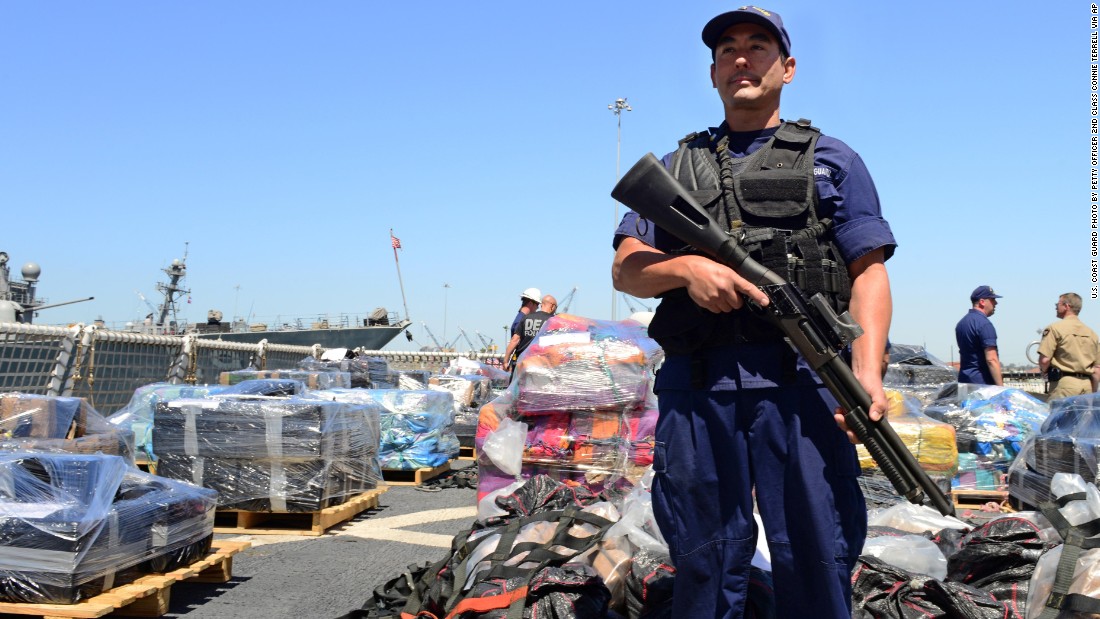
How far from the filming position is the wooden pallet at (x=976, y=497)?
21.5ft

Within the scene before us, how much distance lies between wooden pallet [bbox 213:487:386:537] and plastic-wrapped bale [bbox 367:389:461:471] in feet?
6.72

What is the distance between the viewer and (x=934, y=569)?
11.4ft

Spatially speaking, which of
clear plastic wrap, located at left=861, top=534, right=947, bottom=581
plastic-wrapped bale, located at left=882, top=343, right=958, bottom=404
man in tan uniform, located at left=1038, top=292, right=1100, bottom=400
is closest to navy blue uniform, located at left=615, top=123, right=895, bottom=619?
clear plastic wrap, located at left=861, top=534, right=947, bottom=581

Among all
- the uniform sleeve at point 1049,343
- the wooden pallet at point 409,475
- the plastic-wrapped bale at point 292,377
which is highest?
the uniform sleeve at point 1049,343

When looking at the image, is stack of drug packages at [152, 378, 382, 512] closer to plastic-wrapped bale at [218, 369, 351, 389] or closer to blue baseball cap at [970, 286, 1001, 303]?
plastic-wrapped bale at [218, 369, 351, 389]

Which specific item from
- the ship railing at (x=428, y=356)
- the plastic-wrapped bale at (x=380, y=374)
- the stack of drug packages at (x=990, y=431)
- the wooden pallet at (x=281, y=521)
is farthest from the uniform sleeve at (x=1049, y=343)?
Result: the ship railing at (x=428, y=356)

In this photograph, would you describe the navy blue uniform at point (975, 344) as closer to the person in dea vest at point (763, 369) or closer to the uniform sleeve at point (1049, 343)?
the uniform sleeve at point (1049, 343)

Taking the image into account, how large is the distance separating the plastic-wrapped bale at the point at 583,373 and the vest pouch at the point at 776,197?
317 cm

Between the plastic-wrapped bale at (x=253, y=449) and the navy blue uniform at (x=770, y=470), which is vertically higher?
the navy blue uniform at (x=770, y=470)

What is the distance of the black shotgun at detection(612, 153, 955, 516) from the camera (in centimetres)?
213

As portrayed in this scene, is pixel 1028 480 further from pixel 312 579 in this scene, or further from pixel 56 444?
pixel 56 444

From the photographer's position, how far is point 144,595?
3668mm

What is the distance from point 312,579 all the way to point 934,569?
9.68 ft

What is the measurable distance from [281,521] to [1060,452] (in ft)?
15.7
